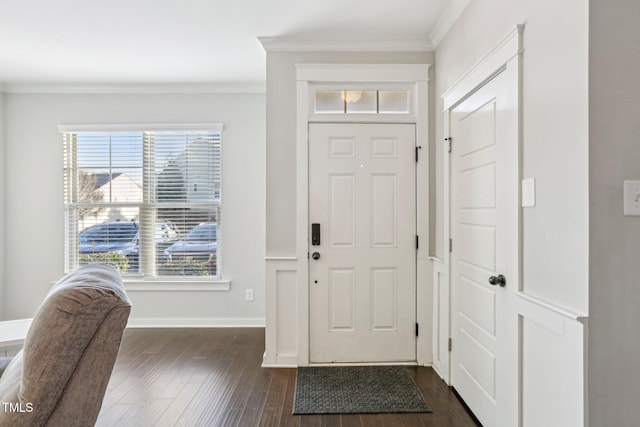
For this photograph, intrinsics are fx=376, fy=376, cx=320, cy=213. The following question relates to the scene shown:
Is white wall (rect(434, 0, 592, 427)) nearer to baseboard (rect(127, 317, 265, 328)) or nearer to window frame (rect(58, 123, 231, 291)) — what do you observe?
baseboard (rect(127, 317, 265, 328))

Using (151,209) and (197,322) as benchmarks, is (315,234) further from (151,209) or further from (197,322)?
(151,209)

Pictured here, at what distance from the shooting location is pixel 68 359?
3.91 ft

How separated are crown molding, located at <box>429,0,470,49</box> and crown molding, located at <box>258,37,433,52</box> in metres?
0.12

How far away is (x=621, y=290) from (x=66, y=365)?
191 cm

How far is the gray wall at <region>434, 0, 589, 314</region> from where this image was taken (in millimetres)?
1381

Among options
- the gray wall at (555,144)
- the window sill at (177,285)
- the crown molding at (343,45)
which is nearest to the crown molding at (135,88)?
the crown molding at (343,45)

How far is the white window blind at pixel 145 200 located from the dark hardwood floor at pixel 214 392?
0.95 m

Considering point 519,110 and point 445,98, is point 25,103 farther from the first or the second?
point 519,110

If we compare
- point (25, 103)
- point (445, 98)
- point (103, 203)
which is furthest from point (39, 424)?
point (25, 103)

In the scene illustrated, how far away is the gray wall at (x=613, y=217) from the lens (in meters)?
1.34

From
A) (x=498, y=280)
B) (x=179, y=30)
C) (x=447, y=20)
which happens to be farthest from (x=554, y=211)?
(x=179, y=30)

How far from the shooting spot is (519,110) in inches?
69.9

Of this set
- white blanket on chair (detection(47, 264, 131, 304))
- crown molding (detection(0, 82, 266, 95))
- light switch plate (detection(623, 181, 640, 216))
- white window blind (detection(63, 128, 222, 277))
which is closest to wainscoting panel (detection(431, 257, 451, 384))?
light switch plate (detection(623, 181, 640, 216))

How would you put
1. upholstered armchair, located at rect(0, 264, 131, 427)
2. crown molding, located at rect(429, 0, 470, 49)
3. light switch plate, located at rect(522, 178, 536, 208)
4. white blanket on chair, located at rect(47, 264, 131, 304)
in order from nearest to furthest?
upholstered armchair, located at rect(0, 264, 131, 427), white blanket on chair, located at rect(47, 264, 131, 304), light switch plate, located at rect(522, 178, 536, 208), crown molding, located at rect(429, 0, 470, 49)
